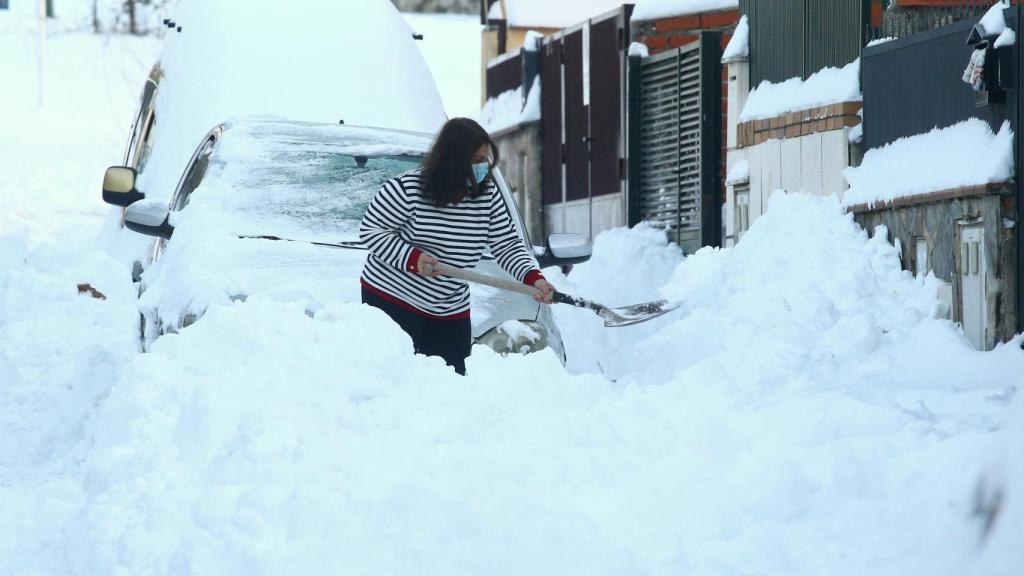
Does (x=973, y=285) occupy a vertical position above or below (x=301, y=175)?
below

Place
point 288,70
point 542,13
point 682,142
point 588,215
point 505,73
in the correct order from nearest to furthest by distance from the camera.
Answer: point 288,70
point 682,142
point 588,215
point 505,73
point 542,13

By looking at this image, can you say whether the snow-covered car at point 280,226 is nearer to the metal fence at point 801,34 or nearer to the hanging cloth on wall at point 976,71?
the hanging cloth on wall at point 976,71

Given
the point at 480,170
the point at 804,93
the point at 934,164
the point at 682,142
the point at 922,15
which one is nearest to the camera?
the point at 480,170

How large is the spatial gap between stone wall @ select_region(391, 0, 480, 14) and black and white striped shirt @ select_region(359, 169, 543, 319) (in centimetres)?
3825

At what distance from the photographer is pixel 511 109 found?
16.9 meters

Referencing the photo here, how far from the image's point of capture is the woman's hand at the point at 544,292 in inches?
243

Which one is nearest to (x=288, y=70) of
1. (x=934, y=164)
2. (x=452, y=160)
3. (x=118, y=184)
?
(x=118, y=184)

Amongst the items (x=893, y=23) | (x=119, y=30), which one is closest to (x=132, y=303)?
(x=893, y=23)

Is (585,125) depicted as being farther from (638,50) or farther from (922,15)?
(922,15)

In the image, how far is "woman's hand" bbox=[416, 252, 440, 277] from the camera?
19.2 ft

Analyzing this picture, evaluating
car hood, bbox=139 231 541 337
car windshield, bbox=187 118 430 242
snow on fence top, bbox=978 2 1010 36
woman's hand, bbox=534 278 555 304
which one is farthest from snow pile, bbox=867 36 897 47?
woman's hand, bbox=534 278 555 304

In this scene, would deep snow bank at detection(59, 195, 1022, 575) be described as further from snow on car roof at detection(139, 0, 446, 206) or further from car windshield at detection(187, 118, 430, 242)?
snow on car roof at detection(139, 0, 446, 206)

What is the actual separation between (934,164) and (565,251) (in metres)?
1.84

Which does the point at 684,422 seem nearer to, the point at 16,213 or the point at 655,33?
the point at 655,33
